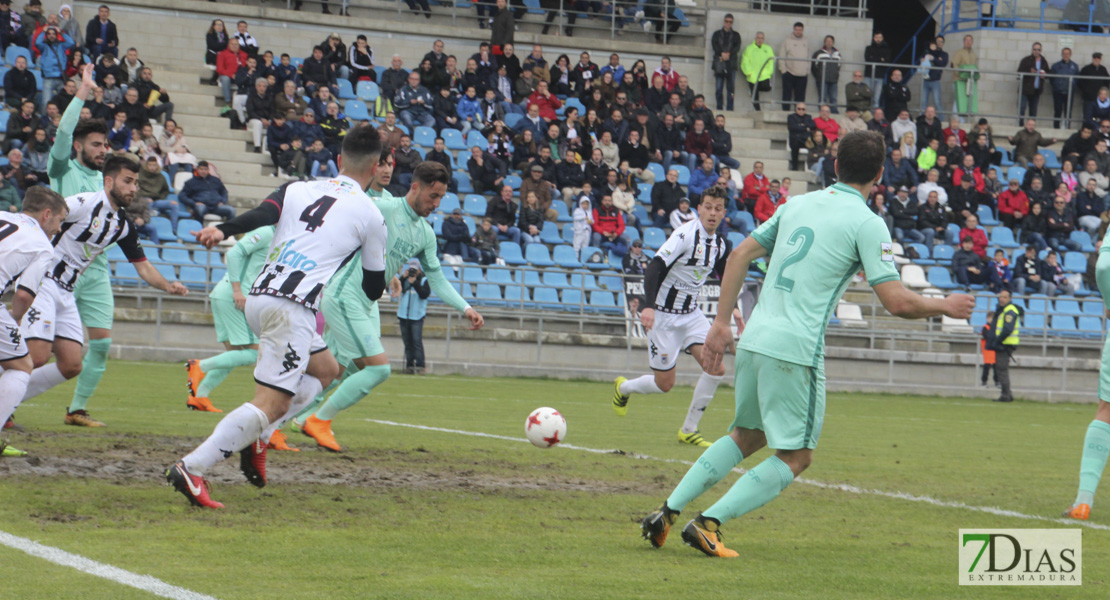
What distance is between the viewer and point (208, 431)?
420 inches

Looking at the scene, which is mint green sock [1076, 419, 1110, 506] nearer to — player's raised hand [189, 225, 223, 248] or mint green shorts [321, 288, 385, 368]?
mint green shorts [321, 288, 385, 368]

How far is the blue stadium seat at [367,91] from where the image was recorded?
2714 centimetres

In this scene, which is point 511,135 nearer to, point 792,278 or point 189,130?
point 189,130

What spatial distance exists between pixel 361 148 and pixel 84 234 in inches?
136

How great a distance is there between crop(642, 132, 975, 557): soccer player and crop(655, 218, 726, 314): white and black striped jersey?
5.65 m

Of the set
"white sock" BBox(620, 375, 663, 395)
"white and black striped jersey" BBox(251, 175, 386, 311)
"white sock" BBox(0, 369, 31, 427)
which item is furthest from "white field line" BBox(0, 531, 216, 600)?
"white sock" BBox(620, 375, 663, 395)

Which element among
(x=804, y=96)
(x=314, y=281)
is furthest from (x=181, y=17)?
(x=314, y=281)

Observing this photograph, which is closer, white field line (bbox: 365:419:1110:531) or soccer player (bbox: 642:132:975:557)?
soccer player (bbox: 642:132:975:557)

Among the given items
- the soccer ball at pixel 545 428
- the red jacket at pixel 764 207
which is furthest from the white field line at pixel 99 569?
the red jacket at pixel 764 207

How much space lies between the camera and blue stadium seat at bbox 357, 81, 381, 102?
27.1 m

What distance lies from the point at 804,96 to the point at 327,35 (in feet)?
41.4

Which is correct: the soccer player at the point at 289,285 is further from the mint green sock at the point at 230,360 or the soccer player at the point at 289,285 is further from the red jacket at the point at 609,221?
the red jacket at the point at 609,221

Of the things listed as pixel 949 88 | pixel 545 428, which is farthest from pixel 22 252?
pixel 949 88

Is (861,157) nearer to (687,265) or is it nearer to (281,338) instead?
(281,338)
